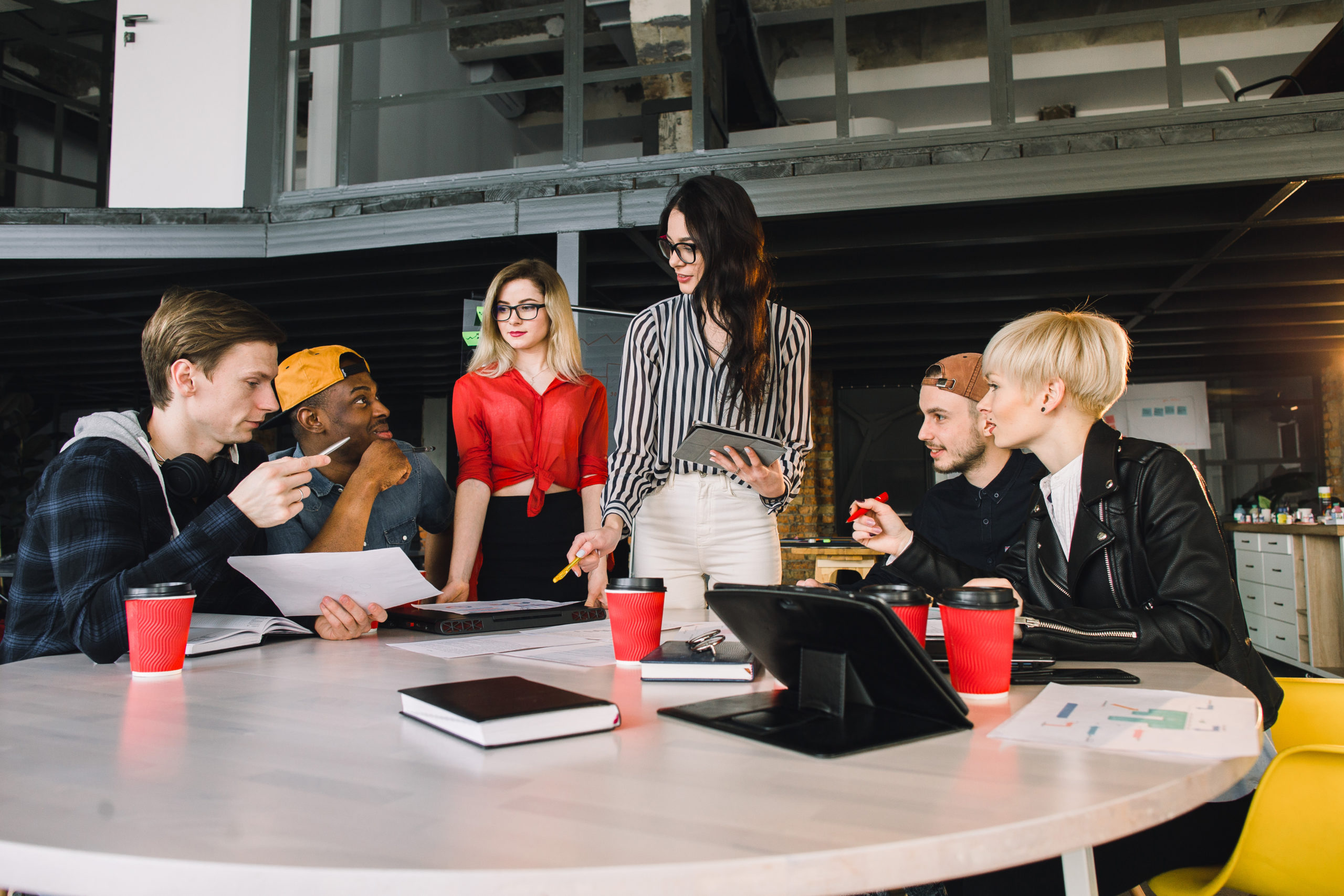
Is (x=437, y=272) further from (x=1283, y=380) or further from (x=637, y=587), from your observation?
(x=1283, y=380)

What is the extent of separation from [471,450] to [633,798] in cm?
169

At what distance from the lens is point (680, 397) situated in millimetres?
1833

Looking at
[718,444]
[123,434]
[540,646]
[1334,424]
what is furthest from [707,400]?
[1334,424]

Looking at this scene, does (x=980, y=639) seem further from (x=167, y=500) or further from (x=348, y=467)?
(x=348, y=467)

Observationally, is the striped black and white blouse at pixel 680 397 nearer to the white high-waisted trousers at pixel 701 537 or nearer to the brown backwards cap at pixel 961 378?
the white high-waisted trousers at pixel 701 537

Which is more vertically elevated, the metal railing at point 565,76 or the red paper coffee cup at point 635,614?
the metal railing at point 565,76

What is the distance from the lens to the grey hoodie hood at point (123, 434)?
4.16 feet

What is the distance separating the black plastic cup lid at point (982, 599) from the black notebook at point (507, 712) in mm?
362

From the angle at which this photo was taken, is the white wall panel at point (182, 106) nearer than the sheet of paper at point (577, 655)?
No

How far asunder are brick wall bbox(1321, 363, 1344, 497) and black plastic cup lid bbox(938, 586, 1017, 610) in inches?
375

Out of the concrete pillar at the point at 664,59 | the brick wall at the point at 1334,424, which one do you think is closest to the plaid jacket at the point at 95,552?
the concrete pillar at the point at 664,59

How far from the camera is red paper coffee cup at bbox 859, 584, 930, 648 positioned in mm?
873

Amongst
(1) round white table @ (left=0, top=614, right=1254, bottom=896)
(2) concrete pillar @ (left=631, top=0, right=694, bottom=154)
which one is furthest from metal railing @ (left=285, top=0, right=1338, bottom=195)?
(1) round white table @ (left=0, top=614, right=1254, bottom=896)

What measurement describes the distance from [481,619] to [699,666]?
0.57 metres
